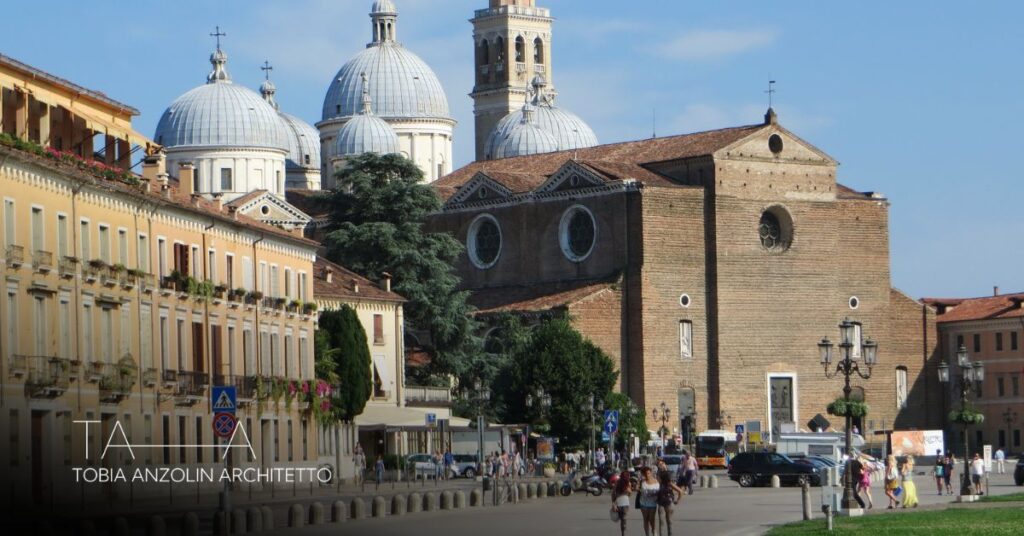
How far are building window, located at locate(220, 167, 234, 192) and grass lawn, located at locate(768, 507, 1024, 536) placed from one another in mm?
65783

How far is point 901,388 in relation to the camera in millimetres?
101188

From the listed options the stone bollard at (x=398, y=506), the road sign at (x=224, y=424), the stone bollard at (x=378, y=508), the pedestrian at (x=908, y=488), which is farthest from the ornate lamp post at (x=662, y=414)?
the road sign at (x=224, y=424)

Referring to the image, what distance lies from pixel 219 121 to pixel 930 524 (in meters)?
72.3

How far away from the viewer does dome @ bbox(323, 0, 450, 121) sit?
126 m

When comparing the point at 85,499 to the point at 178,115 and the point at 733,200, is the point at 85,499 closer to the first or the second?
the point at 733,200

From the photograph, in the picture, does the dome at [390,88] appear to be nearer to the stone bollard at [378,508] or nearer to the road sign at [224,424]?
the stone bollard at [378,508]

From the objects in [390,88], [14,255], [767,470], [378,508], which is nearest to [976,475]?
[767,470]

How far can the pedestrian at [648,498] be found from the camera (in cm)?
3341

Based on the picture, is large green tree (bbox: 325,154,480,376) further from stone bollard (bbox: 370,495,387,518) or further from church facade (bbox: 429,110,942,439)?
stone bollard (bbox: 370,495,387,518)

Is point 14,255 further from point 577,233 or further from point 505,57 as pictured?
point 505,57

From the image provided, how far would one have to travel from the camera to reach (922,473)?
75.2m

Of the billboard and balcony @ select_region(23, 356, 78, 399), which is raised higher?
balcony @ select_region(23, 356, 78, 399)

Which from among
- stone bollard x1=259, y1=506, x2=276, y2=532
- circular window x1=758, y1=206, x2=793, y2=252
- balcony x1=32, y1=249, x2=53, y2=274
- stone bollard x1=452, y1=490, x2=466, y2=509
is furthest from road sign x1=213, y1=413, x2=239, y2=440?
circular window x1=758, y1=206, x2=793, y2=252

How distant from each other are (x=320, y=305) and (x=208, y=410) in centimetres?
1741
